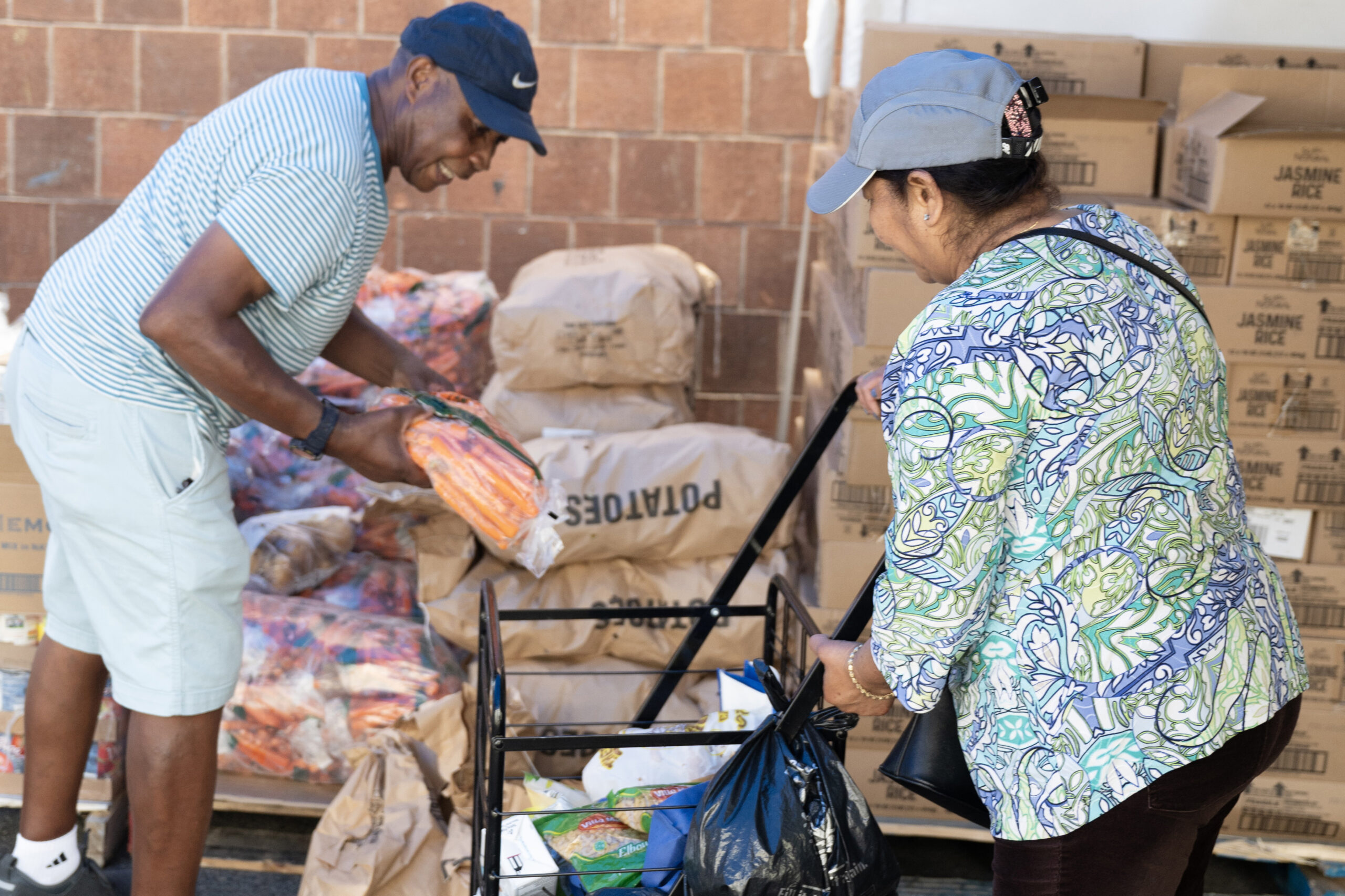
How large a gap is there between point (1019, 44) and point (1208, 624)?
169 centimetres

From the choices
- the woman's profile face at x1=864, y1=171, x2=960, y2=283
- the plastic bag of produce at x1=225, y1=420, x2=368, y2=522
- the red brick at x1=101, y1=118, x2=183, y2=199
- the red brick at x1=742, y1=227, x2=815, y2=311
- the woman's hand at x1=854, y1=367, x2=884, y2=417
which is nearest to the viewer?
the woman's profile face at x1=864, y1=171, x2=960, y2=283

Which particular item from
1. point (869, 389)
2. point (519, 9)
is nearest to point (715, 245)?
point (519, 9)

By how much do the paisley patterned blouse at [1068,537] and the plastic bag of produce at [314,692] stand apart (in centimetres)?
163

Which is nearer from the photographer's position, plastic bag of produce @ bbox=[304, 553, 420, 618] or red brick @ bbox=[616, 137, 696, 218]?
plastic bag of produce @ bbox=[304, 553, 420, 618]

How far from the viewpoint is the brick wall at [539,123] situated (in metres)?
4.19

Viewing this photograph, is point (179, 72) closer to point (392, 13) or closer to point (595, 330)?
point (392, 13)

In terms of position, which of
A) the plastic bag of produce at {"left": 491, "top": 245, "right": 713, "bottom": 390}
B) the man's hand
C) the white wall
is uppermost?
the white wall

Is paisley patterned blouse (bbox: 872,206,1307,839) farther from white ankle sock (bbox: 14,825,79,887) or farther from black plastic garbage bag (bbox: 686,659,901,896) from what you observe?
white ankle sock (bbox: 14,825,79,887)

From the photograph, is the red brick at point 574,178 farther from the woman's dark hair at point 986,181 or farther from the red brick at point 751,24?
the woman's dark hair at point 986,181

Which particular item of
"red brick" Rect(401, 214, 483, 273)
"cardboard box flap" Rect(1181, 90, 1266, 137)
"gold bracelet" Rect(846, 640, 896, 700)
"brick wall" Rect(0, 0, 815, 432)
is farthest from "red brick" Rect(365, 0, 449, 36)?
"gold bracelet" Rect(846, 640, 896, 700)

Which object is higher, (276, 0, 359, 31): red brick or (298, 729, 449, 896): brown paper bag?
(276, 0, 359, 31): red brick

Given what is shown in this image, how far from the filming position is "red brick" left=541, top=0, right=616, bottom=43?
4.18 metres

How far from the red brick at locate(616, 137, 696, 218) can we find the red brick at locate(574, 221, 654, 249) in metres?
0.04

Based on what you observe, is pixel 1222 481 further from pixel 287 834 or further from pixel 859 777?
pixel 287 834
